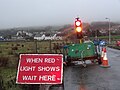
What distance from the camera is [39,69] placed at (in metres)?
7.96

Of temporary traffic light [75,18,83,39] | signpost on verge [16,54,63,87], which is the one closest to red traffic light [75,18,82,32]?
temporary traffic light [75,18,83,39]

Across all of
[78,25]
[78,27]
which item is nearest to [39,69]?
[78,25]

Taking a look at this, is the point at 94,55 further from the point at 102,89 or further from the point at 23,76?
the point at 23,76

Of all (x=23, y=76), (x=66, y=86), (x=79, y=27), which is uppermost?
(x=79, y=27)

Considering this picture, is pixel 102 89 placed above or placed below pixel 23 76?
below

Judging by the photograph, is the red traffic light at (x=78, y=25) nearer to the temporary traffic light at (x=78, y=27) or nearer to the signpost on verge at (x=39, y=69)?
the temporary traffic light at (x=78, y=27)

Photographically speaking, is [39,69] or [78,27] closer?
[39,69]

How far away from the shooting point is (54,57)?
814 cm

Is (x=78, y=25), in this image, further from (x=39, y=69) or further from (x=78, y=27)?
(x=39, y=69)

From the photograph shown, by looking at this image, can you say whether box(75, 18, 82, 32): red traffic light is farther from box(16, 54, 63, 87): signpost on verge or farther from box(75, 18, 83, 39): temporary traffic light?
box(16, 54, 63, 87): signpost on verge

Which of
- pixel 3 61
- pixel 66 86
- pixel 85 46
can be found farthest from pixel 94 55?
pixel 66 86

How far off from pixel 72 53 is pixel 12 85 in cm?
956

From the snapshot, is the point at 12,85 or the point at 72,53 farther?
the point at 72,53

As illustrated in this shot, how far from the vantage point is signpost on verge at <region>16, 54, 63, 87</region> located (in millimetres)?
7859
